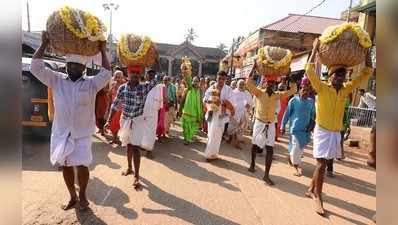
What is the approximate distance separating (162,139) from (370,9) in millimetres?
9919

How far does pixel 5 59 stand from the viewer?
3.24 ft

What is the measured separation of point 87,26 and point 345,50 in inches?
124

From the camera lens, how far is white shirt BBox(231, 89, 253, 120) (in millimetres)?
10488

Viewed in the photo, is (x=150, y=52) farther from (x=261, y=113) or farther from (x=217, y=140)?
(x=217, y=140)

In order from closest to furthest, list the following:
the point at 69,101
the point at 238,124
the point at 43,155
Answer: the point at 69,101
the point at 43,155
the point at 238,124

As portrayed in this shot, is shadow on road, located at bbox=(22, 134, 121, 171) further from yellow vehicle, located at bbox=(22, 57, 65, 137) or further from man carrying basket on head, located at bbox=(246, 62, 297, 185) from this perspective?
man carrying basket on head, located at bbox=(246, 62, 297, 185)

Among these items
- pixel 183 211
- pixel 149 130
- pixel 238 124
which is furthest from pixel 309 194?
pixel 238 124

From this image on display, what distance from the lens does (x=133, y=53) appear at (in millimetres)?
5770

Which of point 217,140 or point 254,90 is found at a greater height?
point 254,90

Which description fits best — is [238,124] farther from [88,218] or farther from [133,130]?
[88,218]

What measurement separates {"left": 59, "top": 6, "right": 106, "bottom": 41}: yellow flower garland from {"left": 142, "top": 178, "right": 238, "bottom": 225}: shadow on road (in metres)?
2.26

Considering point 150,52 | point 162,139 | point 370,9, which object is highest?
point 370,9

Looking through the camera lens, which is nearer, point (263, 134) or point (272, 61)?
point (272, 61)

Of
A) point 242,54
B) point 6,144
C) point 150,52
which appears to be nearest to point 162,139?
point 150,52
